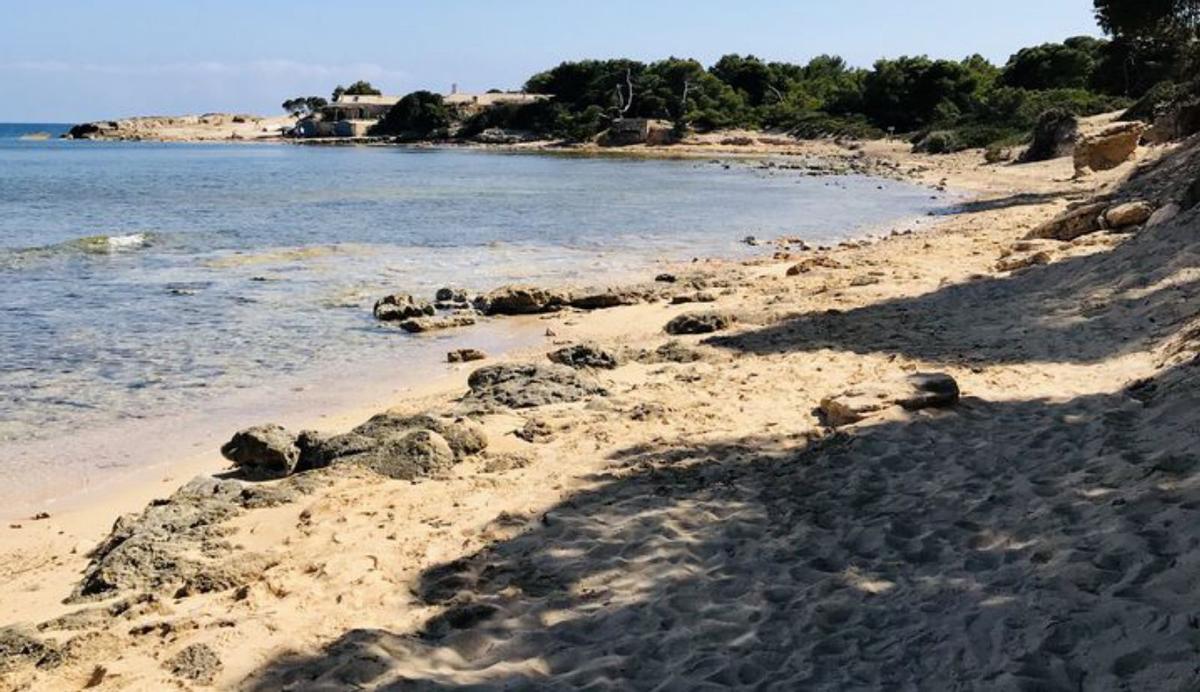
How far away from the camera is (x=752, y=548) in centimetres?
550

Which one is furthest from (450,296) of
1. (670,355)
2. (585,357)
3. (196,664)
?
(196,664)

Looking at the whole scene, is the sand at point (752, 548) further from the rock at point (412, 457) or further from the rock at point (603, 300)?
the rock at point (603, 300)

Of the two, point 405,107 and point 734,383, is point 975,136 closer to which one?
point 734,383

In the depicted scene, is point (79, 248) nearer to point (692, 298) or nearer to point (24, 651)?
point (692, 298)

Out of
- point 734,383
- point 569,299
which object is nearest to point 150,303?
point 569,299

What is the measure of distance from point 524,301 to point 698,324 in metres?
3.73

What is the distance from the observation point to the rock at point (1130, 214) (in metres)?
13.8

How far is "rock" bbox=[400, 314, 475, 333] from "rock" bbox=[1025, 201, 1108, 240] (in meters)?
8.81

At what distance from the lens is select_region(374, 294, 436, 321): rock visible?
14672mm

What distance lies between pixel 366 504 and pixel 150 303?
36.2 feet

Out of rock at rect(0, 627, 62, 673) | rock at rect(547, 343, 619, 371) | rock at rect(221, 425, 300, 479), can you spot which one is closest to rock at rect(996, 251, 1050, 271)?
rock at rect(547, 343, 619, 371)

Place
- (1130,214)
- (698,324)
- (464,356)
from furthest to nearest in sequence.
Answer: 1. (1130,214)
2. (698,324)
3. (464,356)

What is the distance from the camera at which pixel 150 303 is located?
1619cm

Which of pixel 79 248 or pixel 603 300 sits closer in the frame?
pixel 603 300
